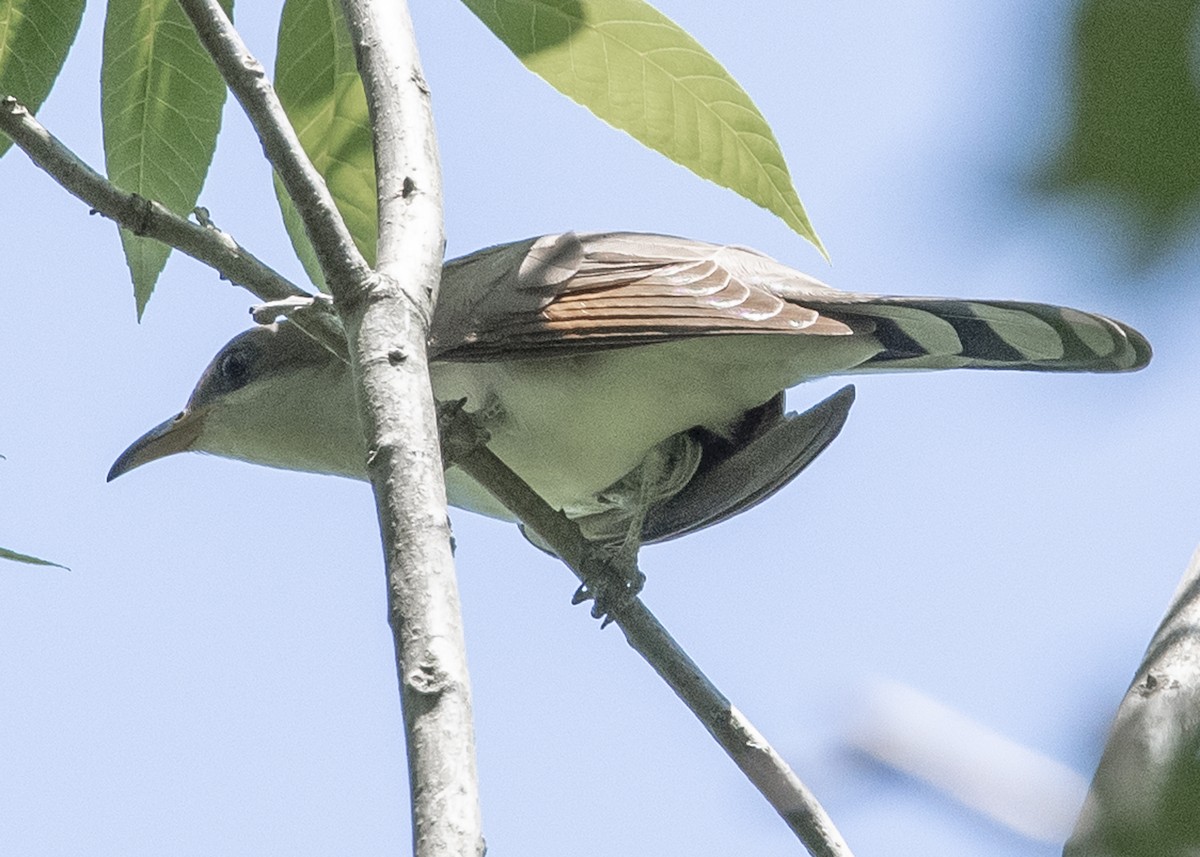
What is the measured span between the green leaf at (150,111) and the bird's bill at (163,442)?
1719 mm

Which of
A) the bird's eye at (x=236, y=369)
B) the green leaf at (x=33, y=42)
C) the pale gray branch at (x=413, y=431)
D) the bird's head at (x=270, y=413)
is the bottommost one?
the pale gray branch at (x=413, y=431)

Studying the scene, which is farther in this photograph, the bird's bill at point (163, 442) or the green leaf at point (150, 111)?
the bird's bill at point (163, 442)

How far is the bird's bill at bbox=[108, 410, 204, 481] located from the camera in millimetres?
4582

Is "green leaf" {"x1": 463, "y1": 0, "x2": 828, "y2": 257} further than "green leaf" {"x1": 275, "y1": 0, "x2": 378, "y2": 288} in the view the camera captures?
No

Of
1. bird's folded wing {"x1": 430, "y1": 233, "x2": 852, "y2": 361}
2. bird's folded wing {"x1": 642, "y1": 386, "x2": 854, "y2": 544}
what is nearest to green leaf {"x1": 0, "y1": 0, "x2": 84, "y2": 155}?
bird's folded wing {"x1": 430, "y1": 233, "x2": 852, "y2": 361}

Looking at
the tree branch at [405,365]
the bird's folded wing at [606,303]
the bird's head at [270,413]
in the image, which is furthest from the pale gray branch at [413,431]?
the bird's head at [270,413]

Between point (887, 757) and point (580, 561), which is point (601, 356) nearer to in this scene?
point (580, 561)

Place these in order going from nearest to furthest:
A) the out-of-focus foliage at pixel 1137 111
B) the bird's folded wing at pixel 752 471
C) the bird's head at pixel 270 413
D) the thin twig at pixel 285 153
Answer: the out-of-focus foliage at pixel 1137 111, the thin twig at pixel 285 153, the bird's folded wing at pixel 752 471, the bird's head at pixel 270 413

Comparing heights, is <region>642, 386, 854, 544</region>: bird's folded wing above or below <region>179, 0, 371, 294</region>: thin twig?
above

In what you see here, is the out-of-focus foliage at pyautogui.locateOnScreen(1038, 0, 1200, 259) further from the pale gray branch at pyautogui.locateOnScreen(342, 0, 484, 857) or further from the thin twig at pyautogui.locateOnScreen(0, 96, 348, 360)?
the thin twig at pyautogui.locateOnScreen(0, 96, 348, 360)

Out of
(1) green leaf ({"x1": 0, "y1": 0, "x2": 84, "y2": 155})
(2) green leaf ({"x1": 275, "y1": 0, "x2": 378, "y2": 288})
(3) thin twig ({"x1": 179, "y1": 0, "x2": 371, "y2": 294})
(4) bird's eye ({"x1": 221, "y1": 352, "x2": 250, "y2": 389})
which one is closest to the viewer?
(3) thin twig ({"x1": 179, "y1": 0, "x2": 371, "y2": 294})

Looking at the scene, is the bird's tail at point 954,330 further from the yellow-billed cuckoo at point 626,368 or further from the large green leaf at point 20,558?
the large green leaf at point 20,558

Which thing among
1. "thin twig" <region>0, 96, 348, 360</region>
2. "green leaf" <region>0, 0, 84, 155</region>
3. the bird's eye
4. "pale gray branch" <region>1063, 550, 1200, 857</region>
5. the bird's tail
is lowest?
"pale gray branch" <region>1063, 550, 1200, 857</region>

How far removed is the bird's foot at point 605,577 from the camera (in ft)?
11.2
